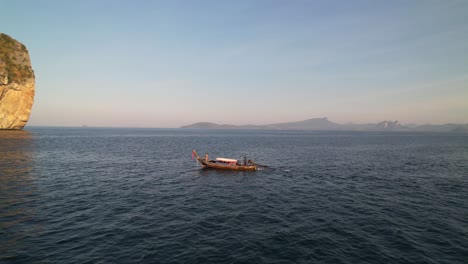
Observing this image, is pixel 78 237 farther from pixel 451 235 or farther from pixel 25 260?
pixel 451 235

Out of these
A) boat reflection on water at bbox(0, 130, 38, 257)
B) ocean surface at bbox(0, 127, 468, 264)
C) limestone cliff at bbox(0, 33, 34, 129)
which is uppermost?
limestone cliff at bbox(0, 33, 34, 129)

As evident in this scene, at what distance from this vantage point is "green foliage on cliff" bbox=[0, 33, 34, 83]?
97950 millimetres

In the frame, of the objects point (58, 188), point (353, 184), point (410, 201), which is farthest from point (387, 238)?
point (58, 188)

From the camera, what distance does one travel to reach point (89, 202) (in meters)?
25.2

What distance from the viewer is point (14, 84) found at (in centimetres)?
9862

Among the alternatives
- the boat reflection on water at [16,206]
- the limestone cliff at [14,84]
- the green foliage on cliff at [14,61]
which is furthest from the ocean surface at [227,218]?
the green foliage on cliff at [14,61]

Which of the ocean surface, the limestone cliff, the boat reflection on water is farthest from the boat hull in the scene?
the limestone cliff

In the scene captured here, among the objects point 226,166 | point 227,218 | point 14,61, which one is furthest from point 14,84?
point 227,218

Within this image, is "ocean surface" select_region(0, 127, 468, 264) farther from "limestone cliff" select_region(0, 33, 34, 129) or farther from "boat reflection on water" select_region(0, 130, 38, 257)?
"limestone cliff" select_region(0, 33, 34, 129)

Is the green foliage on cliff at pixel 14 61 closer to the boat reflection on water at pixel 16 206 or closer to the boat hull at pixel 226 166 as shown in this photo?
the boat reflection on water at pixel 16 206

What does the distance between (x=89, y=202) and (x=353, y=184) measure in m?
36.3

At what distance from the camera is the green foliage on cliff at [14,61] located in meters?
97.9

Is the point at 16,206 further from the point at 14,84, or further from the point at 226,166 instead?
the point at 14,84

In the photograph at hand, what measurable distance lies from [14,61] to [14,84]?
15518 millimetres
